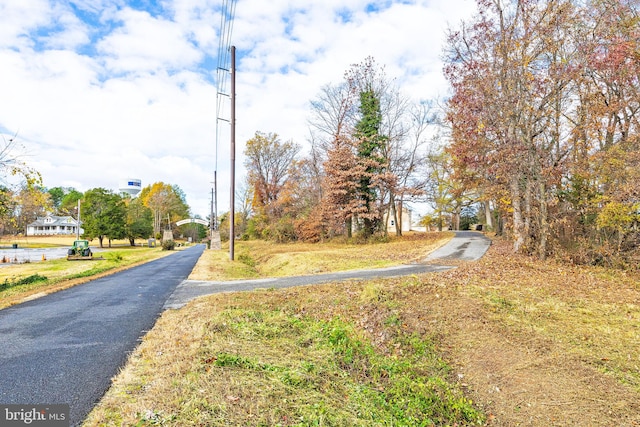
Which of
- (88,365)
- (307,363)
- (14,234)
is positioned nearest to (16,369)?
(88,365)

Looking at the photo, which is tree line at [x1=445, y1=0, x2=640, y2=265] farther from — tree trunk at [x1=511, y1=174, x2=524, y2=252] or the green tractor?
the green tractor

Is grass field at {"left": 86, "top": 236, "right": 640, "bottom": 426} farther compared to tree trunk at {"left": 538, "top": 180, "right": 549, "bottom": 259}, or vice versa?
tree trunk at {"left": 538, "top": 180, "right": 549, "bottom": 259}

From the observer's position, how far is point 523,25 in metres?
13.0

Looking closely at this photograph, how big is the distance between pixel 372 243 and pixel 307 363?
2079cm

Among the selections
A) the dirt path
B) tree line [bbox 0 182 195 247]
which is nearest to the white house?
tree line [bbox 0 182 195 247]

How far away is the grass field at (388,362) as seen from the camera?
3.39m

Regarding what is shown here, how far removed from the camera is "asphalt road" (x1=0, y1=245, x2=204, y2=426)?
356 centimetres

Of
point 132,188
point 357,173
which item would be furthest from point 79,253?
point 132,188

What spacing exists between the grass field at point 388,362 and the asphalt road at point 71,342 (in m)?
0.30

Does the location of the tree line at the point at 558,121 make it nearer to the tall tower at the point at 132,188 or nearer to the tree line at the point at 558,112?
the tree line at the point at 558,112

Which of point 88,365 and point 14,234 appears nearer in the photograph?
point 88,365

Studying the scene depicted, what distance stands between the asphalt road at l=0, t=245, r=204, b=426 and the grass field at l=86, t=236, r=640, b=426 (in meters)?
0.30

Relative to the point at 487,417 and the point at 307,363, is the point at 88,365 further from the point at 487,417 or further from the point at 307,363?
the point at 487,417

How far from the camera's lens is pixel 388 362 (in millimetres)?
4996
